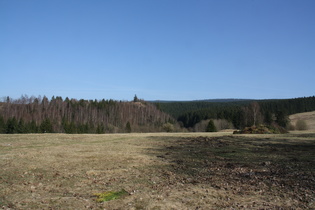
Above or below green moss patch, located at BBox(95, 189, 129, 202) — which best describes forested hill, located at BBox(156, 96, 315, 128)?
above

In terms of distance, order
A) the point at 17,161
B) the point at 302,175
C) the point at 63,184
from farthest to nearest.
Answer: the point at 17,161 → the point at 302,175 → the point at 63,184

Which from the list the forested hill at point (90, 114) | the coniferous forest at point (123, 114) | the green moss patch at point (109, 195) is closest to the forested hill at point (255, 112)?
the coniferous forest at point (123, 114)

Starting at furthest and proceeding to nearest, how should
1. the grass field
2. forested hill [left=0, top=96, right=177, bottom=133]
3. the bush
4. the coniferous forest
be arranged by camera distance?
forested hill [left=0, top=96, right=177, bottom=133] < the coniferous forest < the bush < the grass field

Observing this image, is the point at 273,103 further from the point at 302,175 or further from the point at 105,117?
the point at 302,175

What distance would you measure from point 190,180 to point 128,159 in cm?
479

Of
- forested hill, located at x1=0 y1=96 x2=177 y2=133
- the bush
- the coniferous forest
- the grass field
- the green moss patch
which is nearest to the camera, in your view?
the grass field

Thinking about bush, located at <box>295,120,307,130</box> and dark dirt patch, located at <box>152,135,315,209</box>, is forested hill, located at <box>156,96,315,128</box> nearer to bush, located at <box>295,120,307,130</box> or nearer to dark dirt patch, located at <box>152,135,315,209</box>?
bush, located at <box>295,120,307,130</box>

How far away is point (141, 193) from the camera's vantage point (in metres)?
7.20

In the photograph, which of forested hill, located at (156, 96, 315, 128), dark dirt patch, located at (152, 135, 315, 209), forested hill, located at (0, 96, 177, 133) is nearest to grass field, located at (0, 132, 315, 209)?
dark dirt patch, located at (152, 135, 315, 209)

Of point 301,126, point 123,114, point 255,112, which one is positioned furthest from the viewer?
point 123,114

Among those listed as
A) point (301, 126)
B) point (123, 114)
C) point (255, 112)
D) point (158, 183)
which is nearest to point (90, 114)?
point (123, 114)

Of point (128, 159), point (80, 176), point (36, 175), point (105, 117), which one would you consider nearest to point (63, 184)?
point (80, 176)

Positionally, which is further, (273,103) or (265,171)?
(273,103)

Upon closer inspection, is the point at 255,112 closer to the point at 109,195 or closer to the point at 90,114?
the point at 90,114
